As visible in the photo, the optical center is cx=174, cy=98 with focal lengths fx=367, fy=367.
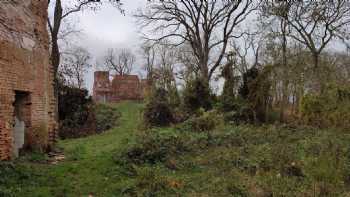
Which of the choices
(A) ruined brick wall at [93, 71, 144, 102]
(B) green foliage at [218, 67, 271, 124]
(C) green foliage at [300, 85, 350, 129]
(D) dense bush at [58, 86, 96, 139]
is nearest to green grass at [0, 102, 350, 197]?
(C) green foliage at [300, 85, 350, 129]

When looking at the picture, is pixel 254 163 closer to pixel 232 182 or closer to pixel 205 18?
pixel 232 182

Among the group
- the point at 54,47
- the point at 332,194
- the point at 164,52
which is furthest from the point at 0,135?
the point at 164,52

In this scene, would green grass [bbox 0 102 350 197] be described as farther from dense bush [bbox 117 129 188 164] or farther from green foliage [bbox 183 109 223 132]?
green foliage [bbox 183 109 223 132]

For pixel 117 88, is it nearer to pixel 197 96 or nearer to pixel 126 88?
pixel 126 88

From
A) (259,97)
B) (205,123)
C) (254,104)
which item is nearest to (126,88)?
(254,104)

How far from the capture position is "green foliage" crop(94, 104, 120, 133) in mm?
23809

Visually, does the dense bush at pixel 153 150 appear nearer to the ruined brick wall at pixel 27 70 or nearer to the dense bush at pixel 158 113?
the ruined brick wall at pixel 27 70

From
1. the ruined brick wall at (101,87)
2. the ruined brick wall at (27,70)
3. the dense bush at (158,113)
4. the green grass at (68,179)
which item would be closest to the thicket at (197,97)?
the dense bush at (158,113)

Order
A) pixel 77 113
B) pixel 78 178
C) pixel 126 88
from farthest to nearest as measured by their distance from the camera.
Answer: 1. pixel 126 88
2. pixel 77 113
3. pixel 78 178

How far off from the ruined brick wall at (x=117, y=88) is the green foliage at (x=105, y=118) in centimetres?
1331

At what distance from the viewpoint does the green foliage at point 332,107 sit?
12748 millimetres

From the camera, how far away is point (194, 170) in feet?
31.1

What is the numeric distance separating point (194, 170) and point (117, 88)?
39026 millimetres

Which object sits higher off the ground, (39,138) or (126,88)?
(126,88)
